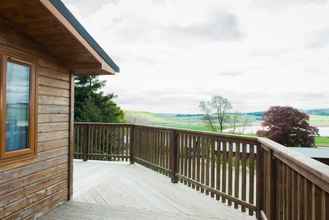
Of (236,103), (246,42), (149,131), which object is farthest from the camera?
(246,42)

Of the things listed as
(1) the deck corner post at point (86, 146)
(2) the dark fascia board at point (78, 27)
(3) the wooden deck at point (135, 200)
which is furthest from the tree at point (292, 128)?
(2) the dark fascia board at point (78, 27)

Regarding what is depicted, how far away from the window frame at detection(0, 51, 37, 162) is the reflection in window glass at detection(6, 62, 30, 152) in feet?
0.14

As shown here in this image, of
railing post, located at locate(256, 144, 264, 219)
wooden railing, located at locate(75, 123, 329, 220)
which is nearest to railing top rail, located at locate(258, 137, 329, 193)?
wooden railing, located at locate(75, 123, 329, 220)

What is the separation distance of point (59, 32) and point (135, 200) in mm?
2821

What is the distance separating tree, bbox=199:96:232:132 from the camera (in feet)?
48.9

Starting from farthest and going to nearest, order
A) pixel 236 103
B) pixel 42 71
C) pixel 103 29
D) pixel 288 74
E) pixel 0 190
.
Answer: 1. pixel 288 74
2. pixel 236 103
3. pixel 103 29
4. pixel 42 71
5. pixel 0 190

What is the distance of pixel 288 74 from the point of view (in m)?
22.6

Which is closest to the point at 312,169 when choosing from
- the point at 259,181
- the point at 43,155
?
the point at 259,181

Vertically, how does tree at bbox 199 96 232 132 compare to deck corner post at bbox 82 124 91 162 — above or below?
above

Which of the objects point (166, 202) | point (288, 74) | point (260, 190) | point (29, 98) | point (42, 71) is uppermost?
point (288, 74)

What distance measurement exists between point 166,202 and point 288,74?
21106 mm

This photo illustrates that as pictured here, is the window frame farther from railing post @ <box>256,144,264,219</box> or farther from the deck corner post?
the deck corner post

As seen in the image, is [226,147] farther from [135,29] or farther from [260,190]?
[135,29]

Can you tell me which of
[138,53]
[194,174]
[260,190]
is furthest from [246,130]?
[260,190]
